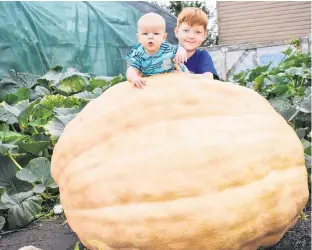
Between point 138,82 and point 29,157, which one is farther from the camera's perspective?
point 29,157

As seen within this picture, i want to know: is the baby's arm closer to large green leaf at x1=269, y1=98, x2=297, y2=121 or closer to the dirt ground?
the dirt ground

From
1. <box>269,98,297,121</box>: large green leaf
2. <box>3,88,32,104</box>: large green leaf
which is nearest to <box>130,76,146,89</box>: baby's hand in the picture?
<box>269,98,297,121</box>: large green leaf

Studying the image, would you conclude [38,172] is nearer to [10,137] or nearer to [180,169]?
[10,137]

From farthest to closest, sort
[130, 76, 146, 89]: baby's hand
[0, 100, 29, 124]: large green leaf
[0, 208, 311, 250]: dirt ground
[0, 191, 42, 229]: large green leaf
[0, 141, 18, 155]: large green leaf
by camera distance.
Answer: [0, 100, 29, 124]: large green leaf < [0, 141, 18, 155]: large green leaf < [0, 191, 42, 229]: large green leaf < [0, 208, 311, 250]: dirt ground < [130, 76, 146, 89]: baby's hand

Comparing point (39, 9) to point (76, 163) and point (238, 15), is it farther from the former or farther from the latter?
point (238, 15)

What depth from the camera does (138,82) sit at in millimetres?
1812

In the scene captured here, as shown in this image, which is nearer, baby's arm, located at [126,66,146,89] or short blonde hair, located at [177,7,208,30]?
baby's arm, located at [126,66,146,89]

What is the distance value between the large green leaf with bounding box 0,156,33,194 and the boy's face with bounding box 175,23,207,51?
128cm

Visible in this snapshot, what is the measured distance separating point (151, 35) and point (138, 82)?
203 millimetres

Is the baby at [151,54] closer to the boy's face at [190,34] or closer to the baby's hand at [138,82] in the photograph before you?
the baby's hand at [138,82]

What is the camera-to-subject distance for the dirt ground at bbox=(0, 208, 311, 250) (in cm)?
205

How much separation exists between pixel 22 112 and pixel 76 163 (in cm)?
150

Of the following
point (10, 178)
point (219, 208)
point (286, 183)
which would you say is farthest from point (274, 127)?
point (10, 178)

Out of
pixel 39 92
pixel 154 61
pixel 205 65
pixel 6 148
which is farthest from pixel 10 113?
pixel 154 61
